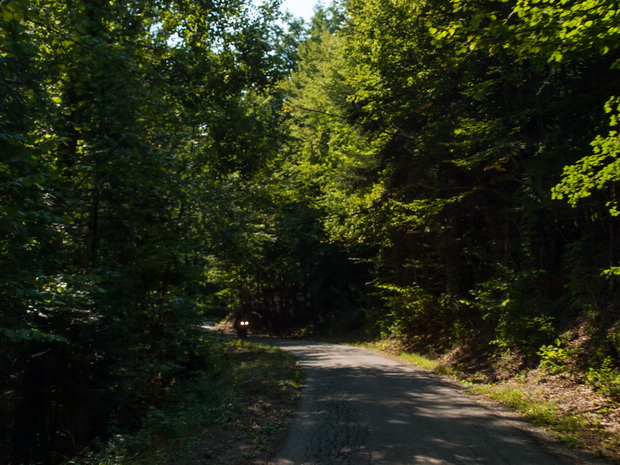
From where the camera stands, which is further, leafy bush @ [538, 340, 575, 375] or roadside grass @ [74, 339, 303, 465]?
leafy bush @ [538, 340, 575, 375]

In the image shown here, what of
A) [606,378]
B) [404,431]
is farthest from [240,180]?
[606,378]

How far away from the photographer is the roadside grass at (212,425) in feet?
21.3

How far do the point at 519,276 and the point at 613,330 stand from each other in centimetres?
301

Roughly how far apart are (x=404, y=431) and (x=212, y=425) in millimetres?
2928

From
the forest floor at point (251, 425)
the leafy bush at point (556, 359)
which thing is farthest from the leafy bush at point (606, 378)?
the forest floor at point (251, 425)

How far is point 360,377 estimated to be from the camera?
12523 millimetres

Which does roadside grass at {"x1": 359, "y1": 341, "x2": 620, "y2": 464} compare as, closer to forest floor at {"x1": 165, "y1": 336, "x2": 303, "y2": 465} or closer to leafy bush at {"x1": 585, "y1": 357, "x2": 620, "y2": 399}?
leafy bush at {"x1": 585, "y1": 357, "x2": 620, "y2": 399}

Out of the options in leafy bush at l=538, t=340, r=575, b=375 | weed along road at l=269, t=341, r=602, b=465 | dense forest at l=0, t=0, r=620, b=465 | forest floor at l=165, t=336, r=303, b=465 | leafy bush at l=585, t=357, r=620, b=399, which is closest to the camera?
weed along road at l=269, t=341, r=602, b=465

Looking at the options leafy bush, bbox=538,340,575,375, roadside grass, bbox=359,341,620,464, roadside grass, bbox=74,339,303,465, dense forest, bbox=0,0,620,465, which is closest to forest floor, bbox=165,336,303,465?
roadside grass, bbox=74,339,303,465

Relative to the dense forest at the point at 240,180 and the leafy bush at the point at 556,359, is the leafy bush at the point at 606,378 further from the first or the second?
the leafy bush at the point at 556,359

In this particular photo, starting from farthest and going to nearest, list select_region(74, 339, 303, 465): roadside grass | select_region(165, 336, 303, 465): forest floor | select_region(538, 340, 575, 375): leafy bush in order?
select_region(538, 340, 575, 375): leafy bush, select_region(74, 339, 303, 465): roadside grass, select_region(165, 336, 303, 465): forest floor

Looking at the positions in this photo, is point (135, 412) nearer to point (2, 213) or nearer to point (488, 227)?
point (2, 213)

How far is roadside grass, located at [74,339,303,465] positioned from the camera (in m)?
6.50

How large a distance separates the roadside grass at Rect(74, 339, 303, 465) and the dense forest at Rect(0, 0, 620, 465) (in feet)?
3.83
